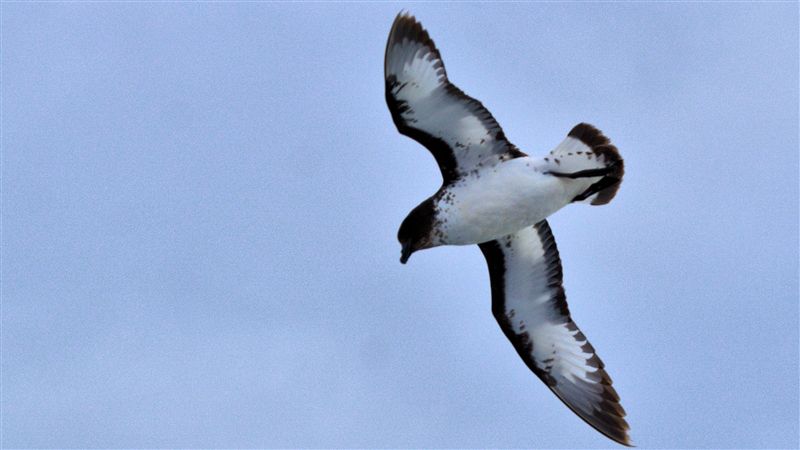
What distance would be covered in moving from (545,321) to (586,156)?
2.29 m

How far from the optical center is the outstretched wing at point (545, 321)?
36.1 ft

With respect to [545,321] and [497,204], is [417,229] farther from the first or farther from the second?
[545,321]

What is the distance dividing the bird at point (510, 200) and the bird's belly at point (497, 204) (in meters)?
0.01

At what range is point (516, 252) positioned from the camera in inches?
435

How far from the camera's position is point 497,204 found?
10.0 m

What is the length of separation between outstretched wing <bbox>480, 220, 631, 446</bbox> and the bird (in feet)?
0.04

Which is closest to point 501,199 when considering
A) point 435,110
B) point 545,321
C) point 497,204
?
point 497,204

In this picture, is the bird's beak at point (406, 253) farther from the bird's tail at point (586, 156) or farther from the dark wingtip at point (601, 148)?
the dark wingtip at point (601, 148)

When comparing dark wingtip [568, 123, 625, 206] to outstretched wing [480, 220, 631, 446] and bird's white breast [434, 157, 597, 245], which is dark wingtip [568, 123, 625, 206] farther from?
outstretched wing [480, 220, 631, 446]

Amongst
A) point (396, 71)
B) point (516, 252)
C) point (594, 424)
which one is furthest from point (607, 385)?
point (396, 71)

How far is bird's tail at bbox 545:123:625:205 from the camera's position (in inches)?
396

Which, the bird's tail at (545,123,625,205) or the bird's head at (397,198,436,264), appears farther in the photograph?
the bird's head at (397,198,436,264)

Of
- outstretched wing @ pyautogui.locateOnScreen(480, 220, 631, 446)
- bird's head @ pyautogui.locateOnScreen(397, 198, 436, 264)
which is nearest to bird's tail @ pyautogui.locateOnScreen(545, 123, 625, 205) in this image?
outstretched wing @ pyautogui.locateOnScreen(480, 220, 631, 446)

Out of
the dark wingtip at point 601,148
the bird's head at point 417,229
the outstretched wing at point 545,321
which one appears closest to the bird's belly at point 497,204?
the bird's head at point 417,229
